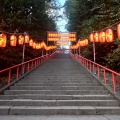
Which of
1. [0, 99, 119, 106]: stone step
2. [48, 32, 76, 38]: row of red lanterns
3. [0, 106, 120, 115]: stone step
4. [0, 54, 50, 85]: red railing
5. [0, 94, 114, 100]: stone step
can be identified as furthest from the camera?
[48, 32, 76, 38]: row of red lanterns

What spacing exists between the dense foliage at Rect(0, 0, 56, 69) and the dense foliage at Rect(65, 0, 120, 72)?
6.35 metres

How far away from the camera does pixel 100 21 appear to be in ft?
72.3

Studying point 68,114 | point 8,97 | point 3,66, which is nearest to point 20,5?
point 3,66

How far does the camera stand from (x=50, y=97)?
9578mm

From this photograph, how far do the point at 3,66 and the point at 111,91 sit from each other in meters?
9.17

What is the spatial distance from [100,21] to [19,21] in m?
8.86

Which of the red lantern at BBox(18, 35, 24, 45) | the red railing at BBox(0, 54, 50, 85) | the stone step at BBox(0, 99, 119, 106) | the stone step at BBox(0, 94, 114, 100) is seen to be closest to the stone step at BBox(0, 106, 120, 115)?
the stone step at BBox(0, 99, 119, 106)

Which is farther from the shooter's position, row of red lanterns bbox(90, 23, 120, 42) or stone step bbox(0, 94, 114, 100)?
row of red lanterns bbox(90, 23, 120, 42)

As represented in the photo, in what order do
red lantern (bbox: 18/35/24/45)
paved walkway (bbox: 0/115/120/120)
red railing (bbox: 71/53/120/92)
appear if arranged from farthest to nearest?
red lantern (bbox: 18/35/24/45)
red railing (bbox: 71/53/120/92)
paved walkway (bbox: 0/115/120/120)

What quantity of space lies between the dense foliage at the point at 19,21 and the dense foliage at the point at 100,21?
6.35 metres

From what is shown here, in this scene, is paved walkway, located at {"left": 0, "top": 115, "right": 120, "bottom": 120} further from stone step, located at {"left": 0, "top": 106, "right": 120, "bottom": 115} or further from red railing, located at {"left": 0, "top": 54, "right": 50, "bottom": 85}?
red railing, located at {"left": 0, "top": 54, "right": 50, "bottom": 85}

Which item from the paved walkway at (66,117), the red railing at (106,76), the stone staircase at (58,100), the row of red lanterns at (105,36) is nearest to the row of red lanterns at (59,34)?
the row of red lanterns at (105,36)

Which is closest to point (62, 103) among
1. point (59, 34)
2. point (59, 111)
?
point (59, 111)

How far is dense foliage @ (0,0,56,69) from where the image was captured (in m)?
15.9
